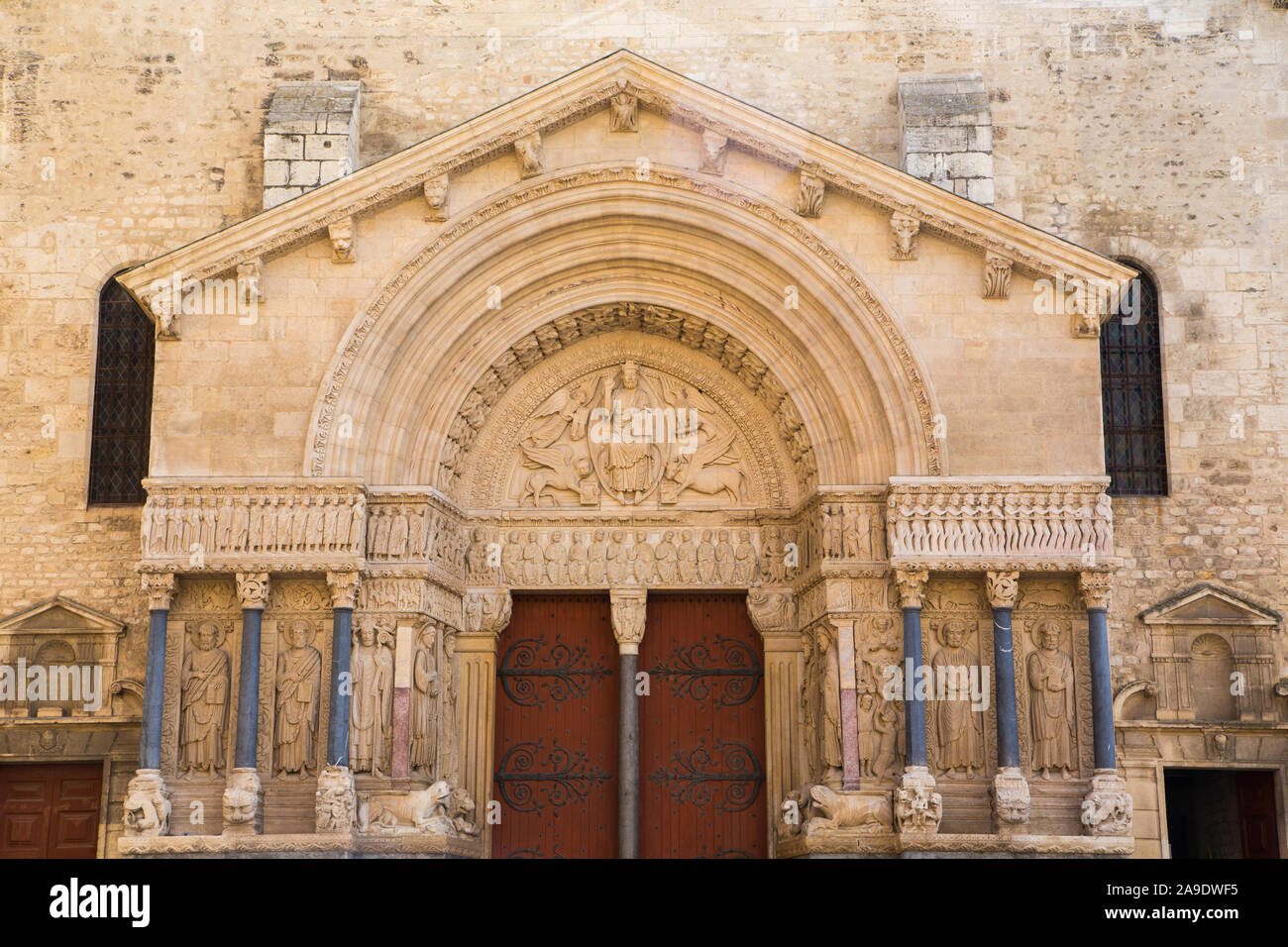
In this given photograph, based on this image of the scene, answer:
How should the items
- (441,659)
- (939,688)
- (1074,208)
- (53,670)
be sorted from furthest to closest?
1. (1074,208)
2. (53,670)
3. (441,659)
4. (939,688)

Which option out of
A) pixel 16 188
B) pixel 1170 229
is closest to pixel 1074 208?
pixel 1170 229

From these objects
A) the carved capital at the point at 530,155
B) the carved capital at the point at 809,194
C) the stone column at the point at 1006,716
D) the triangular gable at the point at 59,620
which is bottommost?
the stone column at the point at 1006,716

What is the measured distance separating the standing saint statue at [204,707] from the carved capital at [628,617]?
372 cm

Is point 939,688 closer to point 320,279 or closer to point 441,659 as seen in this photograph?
point 441,659

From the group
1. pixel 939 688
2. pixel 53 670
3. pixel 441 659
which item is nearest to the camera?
pixel 939 688

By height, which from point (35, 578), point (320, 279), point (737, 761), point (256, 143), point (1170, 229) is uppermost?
point (256, 143)

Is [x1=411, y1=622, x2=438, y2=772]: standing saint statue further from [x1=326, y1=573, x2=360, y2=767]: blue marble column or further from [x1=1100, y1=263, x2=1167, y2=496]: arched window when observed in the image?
[x1=1100, y1=263, x2=1167, y2=496]: arched window

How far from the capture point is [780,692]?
47.5ft

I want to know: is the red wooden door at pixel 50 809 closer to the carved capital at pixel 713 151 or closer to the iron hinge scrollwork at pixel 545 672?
the iron hinge scrollwork at pixel 545 672

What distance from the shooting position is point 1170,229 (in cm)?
1634

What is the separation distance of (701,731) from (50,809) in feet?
22.1

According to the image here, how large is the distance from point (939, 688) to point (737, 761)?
2.33 meters

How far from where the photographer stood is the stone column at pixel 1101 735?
41.5 ft

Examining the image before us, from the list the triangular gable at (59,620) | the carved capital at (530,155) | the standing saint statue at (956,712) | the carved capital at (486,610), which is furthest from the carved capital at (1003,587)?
the triangular gable at (59,620)
